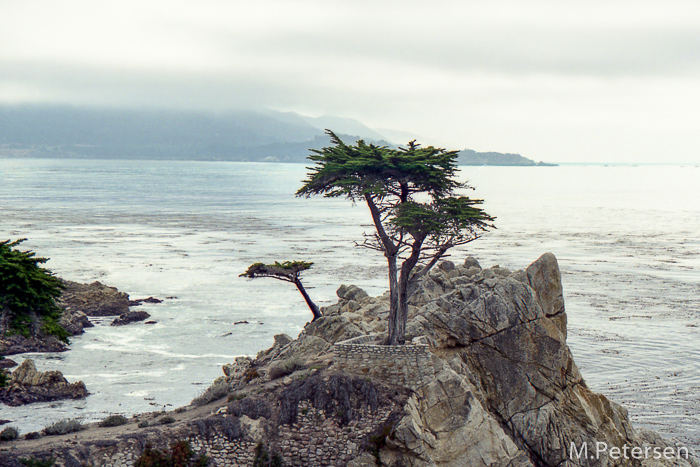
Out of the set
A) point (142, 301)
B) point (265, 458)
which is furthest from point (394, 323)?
point (142, 301)

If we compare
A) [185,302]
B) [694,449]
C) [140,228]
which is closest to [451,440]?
[694,449]

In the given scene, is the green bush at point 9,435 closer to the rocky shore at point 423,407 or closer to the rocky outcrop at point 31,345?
the rocky shore at point 423,407

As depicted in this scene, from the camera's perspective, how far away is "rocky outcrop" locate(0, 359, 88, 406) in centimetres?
3328

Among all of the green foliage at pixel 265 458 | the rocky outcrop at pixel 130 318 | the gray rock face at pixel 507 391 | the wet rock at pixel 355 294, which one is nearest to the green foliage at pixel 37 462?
the green foliage at pixel 265 458

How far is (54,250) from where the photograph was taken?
76.0m

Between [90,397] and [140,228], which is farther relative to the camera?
[140,228]

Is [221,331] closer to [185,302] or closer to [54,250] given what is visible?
[185,302]

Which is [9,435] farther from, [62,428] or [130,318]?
[130,318]

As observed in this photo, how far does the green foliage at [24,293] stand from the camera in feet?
68.5

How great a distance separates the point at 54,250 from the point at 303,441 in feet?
203

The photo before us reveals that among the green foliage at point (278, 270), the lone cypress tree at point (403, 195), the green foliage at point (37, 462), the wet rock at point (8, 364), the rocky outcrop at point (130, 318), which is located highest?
the lone cypress tree at point (403, 195)

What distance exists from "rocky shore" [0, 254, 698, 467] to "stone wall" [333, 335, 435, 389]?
0.04 m

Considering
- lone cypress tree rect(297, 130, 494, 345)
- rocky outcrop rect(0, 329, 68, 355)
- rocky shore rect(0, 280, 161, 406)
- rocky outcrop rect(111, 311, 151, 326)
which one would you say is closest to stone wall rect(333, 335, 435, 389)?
lone cypress tree rect(297, 130, 494, 345)

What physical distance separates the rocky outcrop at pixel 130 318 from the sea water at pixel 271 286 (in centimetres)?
93
